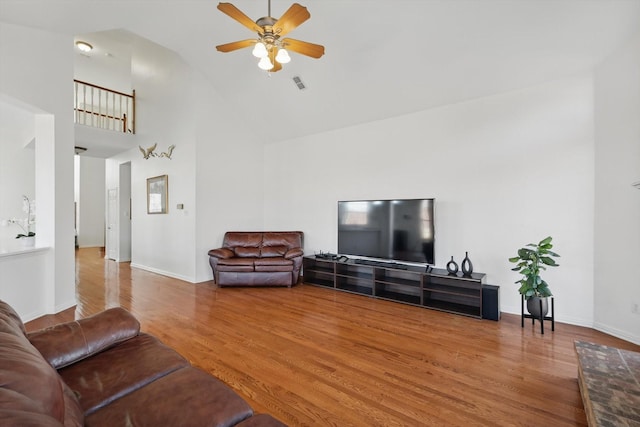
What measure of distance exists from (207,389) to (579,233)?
402 cm

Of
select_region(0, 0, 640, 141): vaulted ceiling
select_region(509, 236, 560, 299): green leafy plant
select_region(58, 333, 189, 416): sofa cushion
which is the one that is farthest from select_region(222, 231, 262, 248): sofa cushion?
select_region(509, 236, 560, 299): green leafy plant

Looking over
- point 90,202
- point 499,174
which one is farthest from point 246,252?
A: point 90,202

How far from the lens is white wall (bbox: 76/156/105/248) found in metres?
10.8

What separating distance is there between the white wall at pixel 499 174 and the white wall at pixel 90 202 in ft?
34.1

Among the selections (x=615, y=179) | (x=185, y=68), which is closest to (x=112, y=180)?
(x=185, y=68)

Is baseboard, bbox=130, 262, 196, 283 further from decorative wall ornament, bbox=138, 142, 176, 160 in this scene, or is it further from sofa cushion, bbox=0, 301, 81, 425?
sofa cushion, bbox=0, 301, 81, 425

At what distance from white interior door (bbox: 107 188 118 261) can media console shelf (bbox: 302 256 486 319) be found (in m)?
5.78

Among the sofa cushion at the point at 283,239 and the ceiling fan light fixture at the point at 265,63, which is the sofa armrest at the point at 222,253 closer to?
the sofa cushion at the point at 283,239

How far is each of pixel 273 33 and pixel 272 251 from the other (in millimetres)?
3566

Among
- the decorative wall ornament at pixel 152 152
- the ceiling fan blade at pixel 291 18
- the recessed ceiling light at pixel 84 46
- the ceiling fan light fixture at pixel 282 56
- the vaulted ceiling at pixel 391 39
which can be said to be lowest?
the decorative wall ornament at pixel 152 152

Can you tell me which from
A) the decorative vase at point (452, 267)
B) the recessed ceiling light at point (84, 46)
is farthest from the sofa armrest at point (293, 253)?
the recessed ceiling light at point (84, 46)

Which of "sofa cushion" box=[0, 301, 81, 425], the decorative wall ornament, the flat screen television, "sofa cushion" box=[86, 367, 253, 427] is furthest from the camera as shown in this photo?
the decorative wall ornament

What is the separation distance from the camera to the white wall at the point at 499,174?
3328mm

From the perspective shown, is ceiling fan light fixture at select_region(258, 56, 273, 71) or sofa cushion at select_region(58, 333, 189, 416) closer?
sofa cushion at select_region(58, 333, 189, 416)
